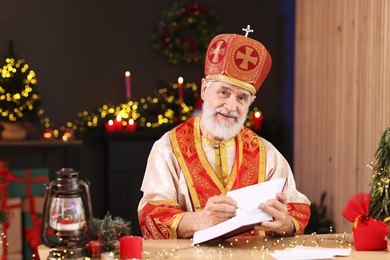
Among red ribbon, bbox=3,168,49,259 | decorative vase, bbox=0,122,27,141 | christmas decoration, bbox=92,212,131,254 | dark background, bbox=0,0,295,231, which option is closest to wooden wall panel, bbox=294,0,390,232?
dark background, bbox=0,0,295,231

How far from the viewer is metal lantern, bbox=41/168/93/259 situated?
2146 millimetres

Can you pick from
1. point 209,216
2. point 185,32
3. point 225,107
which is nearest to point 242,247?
point 209,216

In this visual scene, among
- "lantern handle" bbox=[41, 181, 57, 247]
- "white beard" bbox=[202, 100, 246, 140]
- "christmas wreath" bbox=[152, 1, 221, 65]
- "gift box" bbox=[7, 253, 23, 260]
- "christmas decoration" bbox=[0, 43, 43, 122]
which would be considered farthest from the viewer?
"christmas wreath" bbox=[152, 1, 221, 65]

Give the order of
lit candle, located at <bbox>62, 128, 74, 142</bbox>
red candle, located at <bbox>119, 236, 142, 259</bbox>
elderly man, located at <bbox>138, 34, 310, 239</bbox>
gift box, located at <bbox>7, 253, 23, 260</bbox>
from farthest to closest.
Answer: lit candle, located at <bbox>62, 128, 74, 142</bbox> < gift box, located at <bbox>7, 253, 23, 260</bbox> < elderly man, located at <bbox>138, 34, 310, 239</bbox> < red candle, located at <bbox>119, 236, 142, 259</bbox>

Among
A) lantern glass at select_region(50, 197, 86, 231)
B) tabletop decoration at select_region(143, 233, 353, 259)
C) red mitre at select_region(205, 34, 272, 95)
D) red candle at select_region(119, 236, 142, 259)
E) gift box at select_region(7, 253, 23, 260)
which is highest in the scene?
red mitre at select_region(205, 34, 272, 95)

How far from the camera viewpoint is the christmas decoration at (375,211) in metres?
2.44

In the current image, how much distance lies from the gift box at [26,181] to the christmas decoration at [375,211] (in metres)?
3.69

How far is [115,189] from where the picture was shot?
245 inches

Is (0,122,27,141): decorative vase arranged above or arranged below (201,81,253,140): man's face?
below

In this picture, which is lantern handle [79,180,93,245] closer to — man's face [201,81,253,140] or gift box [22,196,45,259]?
man's face [201,81,253,140]

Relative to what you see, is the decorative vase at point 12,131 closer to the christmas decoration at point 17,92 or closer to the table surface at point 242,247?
the christmas decoration at point 17,92

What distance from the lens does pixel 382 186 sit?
251cm

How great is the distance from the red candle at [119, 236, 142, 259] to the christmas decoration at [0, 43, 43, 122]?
369cm

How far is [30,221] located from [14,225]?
5.5 inches
